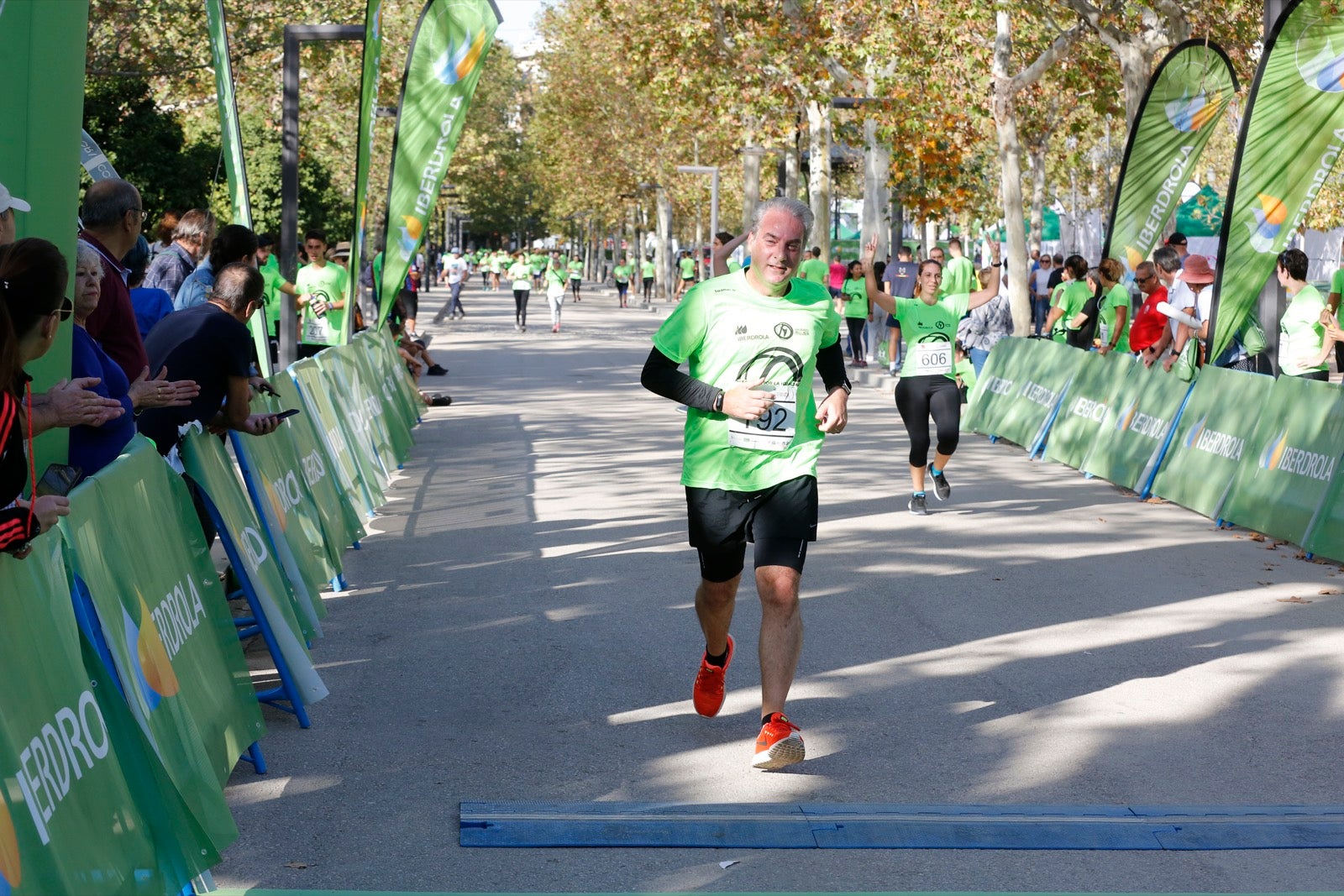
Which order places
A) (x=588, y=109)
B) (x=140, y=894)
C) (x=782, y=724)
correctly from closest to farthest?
(x=140, y=894) → (x=782, y=724) → (x=588, y=109)

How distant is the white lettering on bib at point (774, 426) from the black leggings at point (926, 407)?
5914 millimetres

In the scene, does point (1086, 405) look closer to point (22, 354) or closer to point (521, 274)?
point (22, 354)

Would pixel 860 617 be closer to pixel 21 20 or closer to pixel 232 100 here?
pixel 21 20

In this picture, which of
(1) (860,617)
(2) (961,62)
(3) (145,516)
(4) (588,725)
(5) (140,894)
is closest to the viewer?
(5) (140,894)

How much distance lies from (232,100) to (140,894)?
32.9 ft

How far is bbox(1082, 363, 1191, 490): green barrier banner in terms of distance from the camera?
1292 centimetres

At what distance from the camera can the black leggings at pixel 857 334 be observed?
26.2 meters

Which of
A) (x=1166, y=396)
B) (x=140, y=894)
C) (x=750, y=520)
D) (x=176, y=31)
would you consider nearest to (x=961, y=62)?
(x=176, y=31)

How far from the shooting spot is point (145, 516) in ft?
16.9

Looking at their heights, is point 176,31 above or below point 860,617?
above

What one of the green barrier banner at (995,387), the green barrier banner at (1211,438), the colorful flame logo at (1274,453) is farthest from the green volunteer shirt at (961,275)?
the colorful flame logo at (1274,453)

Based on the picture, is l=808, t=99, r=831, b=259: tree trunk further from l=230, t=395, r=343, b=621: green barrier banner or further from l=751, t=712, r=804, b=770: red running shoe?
l=751, t=712, r=804, b=770: red running shoe

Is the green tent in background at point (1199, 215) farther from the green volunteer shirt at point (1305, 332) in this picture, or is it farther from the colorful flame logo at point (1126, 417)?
the green volunteer shirt at point (1305, 332)

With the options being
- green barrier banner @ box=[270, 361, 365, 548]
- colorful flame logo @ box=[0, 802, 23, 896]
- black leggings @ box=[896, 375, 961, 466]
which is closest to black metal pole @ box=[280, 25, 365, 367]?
green barrier banner @ box=[270, 361, 365, 548]
